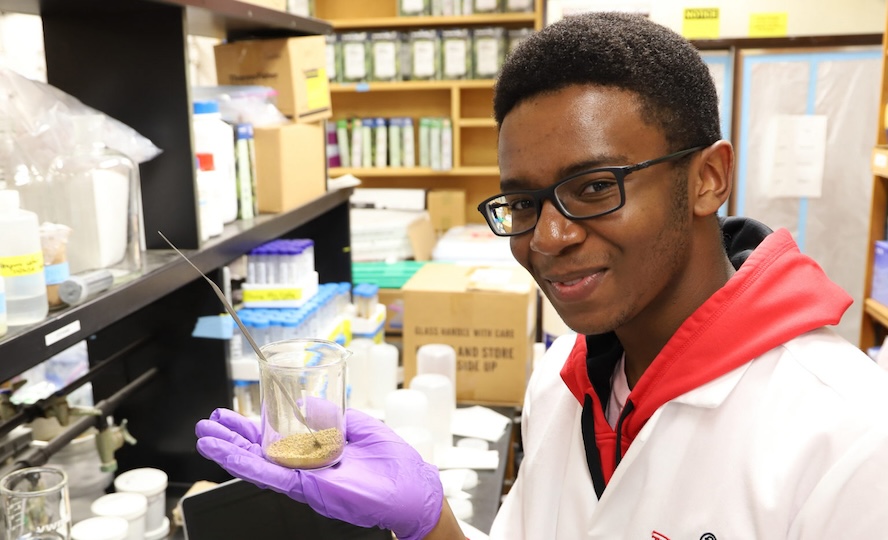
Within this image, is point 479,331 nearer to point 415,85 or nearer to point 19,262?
point 19,262

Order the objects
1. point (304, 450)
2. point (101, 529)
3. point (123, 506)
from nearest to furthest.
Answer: point (304, 450), point (101, 529), point (123, 506)

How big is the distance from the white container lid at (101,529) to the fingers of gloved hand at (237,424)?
0.38 meters

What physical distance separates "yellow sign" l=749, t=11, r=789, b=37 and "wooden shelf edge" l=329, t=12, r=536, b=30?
115 centimetres

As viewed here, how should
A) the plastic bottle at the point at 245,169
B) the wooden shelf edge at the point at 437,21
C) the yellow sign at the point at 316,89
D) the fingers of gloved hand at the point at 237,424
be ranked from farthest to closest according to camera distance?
the wooden shelf edge at the point at 437,21 → the yellow sign at the point at 316,89 → the plastic bottle at the point at 245,169 → the fingers of gloved hand at the point at 237,424

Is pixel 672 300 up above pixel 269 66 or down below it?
below

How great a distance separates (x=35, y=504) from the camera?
1.29 meters

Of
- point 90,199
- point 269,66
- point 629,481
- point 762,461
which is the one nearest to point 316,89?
point 269,66

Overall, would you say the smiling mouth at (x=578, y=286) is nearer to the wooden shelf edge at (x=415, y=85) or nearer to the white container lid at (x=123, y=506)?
the white container lid at (x=123, y=506)

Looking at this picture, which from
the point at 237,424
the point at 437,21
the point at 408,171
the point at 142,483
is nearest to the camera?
the point at 237,424

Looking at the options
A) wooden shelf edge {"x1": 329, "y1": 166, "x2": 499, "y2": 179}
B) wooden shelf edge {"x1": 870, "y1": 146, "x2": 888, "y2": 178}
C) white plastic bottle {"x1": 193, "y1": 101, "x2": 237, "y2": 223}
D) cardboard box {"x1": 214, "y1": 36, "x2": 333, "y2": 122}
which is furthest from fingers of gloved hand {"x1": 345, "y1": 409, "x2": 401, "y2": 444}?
wooden shelf edge {"x1": 329, "y1": 166, "x2": 499, "y2": 179}

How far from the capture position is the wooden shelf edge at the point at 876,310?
2.88 m

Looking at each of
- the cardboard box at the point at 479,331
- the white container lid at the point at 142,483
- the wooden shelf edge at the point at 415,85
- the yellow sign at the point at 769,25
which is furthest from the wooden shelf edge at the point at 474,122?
the white container lid at the point at 142,483

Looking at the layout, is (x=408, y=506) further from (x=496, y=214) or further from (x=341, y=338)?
(x=341, y=338)

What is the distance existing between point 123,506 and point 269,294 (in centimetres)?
71
